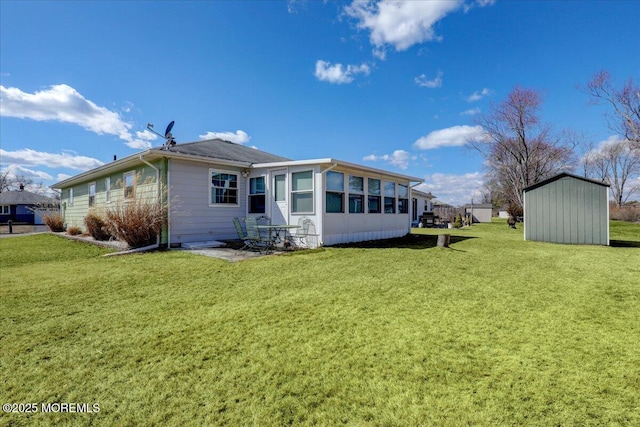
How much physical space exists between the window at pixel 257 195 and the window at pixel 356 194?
310 centimetres

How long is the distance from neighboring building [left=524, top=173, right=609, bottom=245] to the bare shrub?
22704 mm

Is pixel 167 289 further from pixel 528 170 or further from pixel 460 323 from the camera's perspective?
pixel 528 170

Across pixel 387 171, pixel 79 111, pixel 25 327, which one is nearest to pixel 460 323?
pixel 25 327

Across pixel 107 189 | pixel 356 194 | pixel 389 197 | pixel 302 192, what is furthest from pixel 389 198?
pixel 107 189

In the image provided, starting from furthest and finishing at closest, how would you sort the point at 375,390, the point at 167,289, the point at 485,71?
the point at 485,71 → the point at 167,289 → the point at 375,390

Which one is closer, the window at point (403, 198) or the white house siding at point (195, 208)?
the white house siding at point (195, 208)

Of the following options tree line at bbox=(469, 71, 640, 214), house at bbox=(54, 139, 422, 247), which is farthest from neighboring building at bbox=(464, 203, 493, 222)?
house at bbox=(54, 139, 422, 247)

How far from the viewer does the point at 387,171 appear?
11148mm

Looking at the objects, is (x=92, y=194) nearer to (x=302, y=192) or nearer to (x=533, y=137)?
(x=302, y=192)

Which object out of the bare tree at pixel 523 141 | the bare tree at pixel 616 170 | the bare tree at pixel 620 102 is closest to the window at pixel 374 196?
the bare tree at pixel 523 141

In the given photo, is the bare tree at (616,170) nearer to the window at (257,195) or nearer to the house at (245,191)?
the house at (245,191)

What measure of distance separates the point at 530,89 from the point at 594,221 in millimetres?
15164

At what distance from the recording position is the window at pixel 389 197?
11.8m

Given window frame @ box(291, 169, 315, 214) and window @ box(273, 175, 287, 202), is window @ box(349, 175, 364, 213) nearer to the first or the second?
window frame @ box(291, 169, 315, 214)
